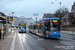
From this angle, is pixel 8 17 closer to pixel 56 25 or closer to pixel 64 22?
pixel 56 25

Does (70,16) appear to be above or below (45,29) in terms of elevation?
above

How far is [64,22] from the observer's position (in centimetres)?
9125

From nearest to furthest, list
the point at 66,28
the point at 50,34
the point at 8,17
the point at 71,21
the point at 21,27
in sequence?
the point at 50,34, the point at 8,17, the point at 21,27, the point at 66,28, the point at 71,21

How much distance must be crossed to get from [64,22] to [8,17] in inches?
2811

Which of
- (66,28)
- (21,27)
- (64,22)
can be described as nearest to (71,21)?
(64,22)

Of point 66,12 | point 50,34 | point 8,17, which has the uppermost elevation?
point 66,12

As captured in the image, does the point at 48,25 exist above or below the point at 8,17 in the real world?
below

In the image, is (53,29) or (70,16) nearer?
(53,29)

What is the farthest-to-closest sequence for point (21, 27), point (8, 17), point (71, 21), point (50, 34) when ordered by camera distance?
point (71, 21) → point (21, 27) → point (8, 17) → point (50, 34)

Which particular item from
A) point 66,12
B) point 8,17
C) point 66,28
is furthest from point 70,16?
point 8,17

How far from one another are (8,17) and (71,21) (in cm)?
6936

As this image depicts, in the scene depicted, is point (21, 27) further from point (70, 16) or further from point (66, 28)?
point (70, 16)

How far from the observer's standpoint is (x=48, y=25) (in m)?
19.7

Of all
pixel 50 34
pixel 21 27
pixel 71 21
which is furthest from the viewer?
pixel 71 21
